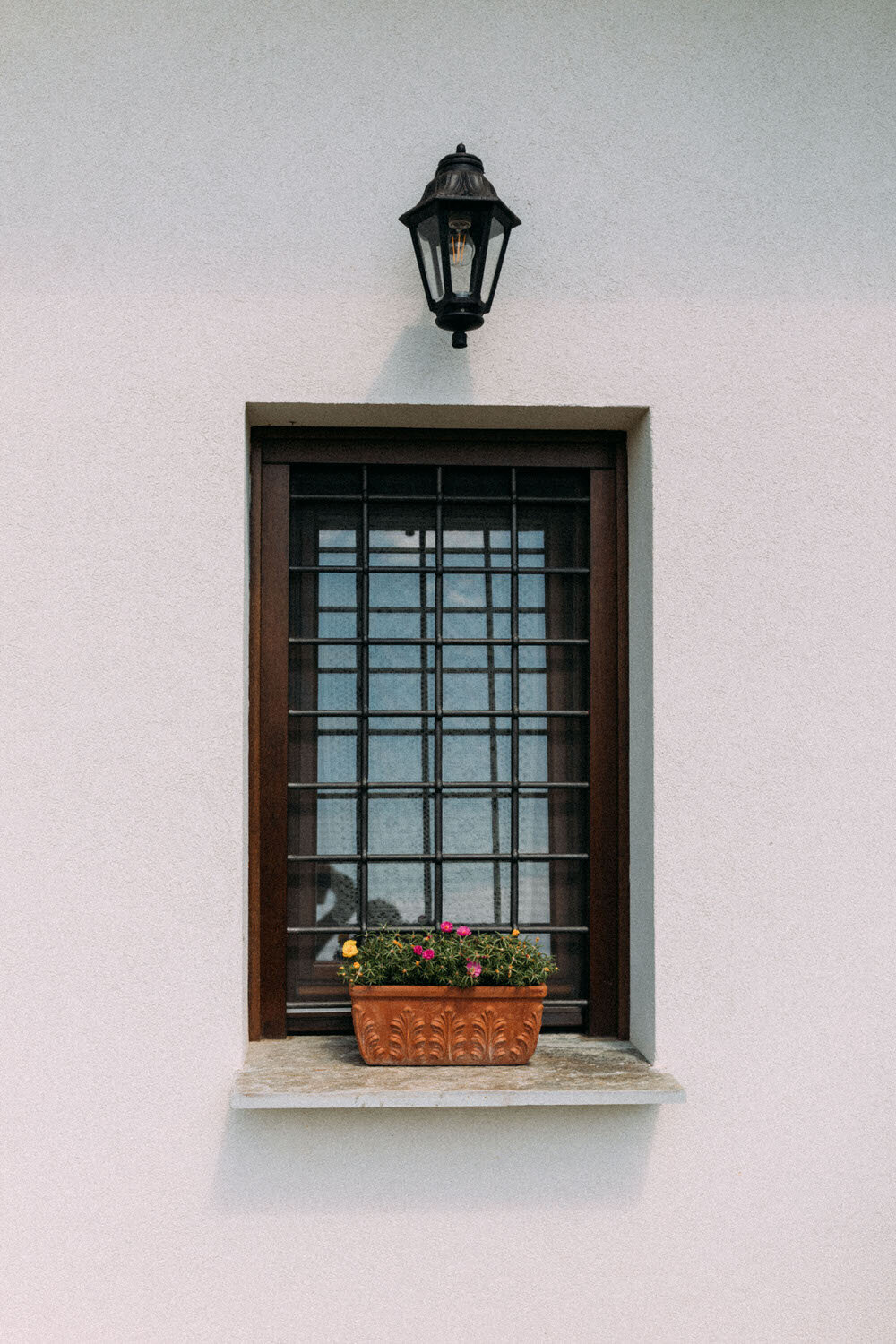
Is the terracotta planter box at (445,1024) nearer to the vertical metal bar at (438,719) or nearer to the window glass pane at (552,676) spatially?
the vertical metal bar at (438,719)

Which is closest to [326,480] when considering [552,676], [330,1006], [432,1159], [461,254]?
[461,254]

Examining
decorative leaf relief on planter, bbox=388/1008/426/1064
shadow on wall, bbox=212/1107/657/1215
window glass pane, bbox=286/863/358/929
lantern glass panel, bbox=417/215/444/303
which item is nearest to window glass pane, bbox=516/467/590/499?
lantern glass panel, bbox=417/215/444/303

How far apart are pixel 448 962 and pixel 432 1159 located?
57 cm

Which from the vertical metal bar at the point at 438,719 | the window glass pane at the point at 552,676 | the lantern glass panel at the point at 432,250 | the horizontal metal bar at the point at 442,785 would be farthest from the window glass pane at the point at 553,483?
the horizontal metal bar at the point at 442,785

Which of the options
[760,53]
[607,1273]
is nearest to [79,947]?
[607,1273]

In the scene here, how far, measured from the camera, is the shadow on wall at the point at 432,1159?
316 cm

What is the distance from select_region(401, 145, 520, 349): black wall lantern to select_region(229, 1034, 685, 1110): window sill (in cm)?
205

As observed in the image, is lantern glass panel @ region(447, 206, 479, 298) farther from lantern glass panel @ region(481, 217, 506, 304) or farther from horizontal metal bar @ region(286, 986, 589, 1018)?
horizontal metal bar @ region(286, 986, 589, 1018)

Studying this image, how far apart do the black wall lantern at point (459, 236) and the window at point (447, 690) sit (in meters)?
0.47

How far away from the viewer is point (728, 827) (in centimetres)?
330

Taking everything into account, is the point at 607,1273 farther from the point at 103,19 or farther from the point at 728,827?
the point at 103,19

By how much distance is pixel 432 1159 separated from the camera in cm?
319

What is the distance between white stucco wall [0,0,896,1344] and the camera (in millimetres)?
3164

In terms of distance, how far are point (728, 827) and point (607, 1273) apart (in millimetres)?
1320
